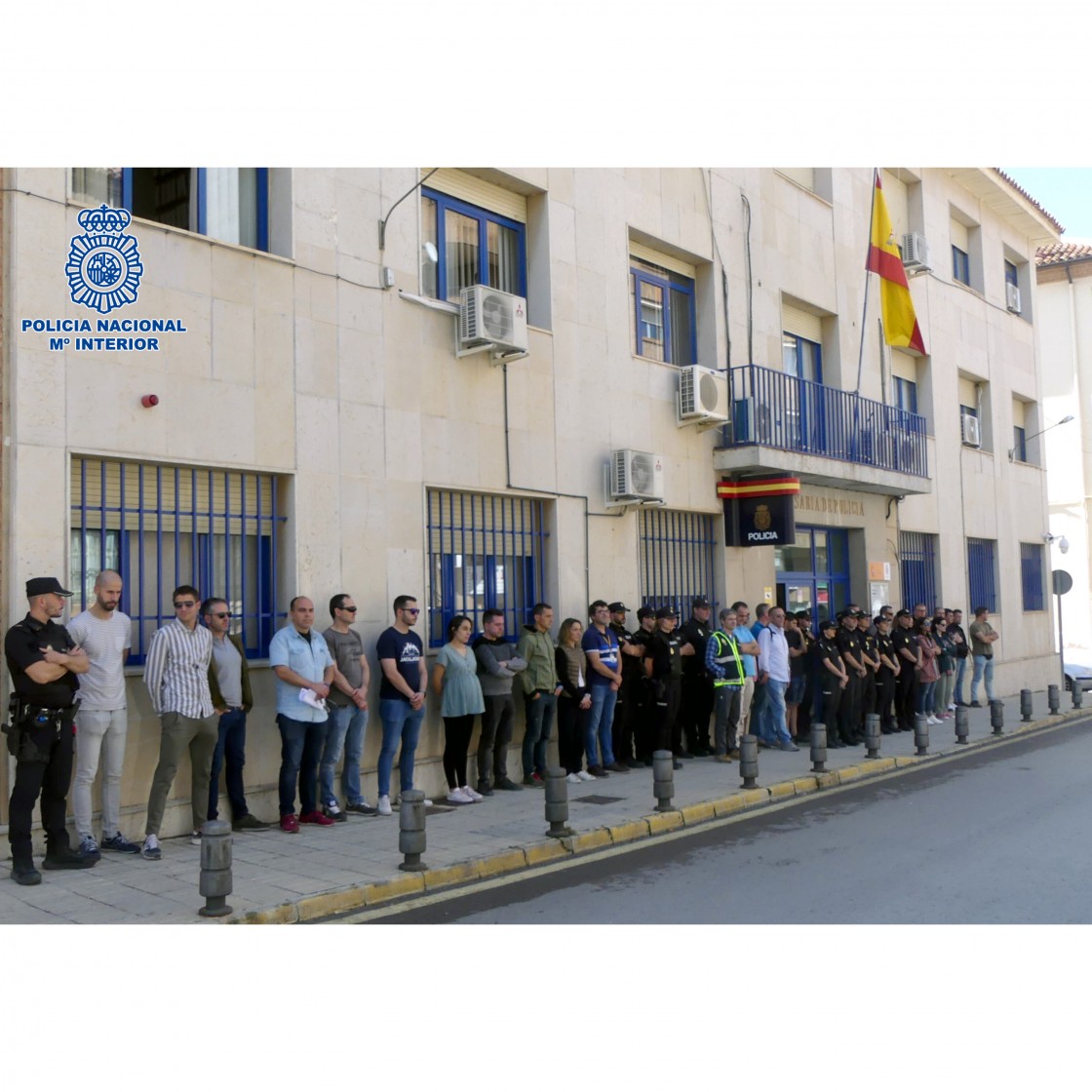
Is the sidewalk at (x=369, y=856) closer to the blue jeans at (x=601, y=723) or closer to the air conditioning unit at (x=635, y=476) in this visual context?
the blue jeans at (x=601, y=723)

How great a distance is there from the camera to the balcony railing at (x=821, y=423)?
1598 centimetres

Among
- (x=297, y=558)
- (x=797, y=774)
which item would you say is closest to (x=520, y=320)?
(x=297, y=558)

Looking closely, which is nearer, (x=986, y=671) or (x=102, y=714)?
(x=102, y=714)

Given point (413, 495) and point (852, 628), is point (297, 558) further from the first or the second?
point (852, 628)

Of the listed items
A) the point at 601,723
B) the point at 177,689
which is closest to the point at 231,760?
the point at 177,689

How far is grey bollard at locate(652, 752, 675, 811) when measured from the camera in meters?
9.64

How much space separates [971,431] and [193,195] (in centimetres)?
1907

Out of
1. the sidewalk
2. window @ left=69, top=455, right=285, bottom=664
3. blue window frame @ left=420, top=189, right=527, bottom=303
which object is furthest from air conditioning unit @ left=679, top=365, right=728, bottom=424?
window @ left=69, top=455, right=285, bottom=664

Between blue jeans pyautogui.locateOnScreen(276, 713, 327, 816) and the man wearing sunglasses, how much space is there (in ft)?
1.04

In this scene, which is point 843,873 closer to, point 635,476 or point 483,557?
point 483,557

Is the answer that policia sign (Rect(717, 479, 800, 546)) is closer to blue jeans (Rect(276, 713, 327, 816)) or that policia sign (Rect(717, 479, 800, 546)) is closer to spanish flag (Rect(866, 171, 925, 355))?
spanish flag (Rect(866, 171, 925, 355))

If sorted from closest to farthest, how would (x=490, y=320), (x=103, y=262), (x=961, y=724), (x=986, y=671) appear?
(x=103, y=262) → (x=490, y=320) → (x=961, y=724) → (x=986, y=671)

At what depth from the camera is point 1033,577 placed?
2734cm

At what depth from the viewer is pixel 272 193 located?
412 inches
